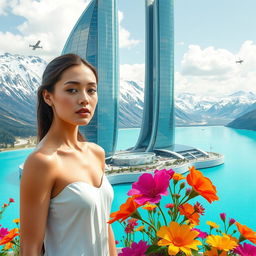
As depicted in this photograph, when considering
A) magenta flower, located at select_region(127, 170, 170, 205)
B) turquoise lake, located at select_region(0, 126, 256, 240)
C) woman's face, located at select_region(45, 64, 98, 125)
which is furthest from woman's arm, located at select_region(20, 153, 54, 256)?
turquoise lake, located at select_region(0, 126, 256, 240)

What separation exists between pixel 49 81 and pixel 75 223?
31.8 inches

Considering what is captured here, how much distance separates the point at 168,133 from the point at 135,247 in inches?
1407

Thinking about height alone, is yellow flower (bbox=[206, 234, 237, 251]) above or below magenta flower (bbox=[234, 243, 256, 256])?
above

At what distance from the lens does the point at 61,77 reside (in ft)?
4.98

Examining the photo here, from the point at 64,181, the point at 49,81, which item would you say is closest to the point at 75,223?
the point at 64,181

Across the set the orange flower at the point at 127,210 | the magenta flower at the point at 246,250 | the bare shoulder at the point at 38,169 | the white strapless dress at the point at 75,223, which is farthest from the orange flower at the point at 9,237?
the magenta flower at the point at 246,250

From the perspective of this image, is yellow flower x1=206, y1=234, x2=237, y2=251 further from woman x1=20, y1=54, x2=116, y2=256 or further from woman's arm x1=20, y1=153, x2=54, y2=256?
woman's arm x1=20, y1=153, x2=54, y2=256

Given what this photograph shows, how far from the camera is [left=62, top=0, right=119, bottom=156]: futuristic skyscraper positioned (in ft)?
98.7

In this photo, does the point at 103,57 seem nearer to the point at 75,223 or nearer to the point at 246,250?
the point at 75,223

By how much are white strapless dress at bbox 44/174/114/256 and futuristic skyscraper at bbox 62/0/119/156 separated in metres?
28.4

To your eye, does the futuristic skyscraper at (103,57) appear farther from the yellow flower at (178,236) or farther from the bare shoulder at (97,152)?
the yellow flower at (178,236)

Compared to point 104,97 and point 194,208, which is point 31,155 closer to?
point 194,208

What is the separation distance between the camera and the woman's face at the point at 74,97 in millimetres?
1469

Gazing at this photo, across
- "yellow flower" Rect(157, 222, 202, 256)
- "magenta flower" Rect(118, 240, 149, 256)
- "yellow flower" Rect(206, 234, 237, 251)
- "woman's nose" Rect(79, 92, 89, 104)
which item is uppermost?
"woman's nose" Rect(79, 92, 89, 104)
